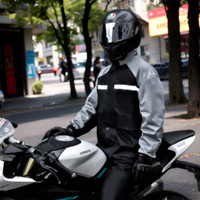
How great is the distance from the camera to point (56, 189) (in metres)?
2.52

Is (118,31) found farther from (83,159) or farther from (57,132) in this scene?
(83,159)

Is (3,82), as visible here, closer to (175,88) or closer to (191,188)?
(175,88)

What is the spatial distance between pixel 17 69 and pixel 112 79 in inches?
888

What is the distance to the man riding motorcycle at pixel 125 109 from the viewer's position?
2736mm

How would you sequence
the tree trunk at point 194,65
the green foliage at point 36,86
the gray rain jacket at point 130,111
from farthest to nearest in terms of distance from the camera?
1. the green foliage at point 36,86
2. the tree trunk at point 194,65
3. the gray rain jacket at point 130,111

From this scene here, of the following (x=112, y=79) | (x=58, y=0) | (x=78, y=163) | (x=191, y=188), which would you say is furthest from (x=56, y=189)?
(x=58, y=0)

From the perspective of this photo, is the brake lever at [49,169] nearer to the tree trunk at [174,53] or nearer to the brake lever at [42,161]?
the brake lever at [42,161]

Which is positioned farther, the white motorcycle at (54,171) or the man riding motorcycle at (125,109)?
the man riding motorcycle at (125,109)

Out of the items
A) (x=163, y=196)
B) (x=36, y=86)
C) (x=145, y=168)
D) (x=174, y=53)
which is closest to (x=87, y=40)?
(x=174, y=53)

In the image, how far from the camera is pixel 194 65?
9.95 metres

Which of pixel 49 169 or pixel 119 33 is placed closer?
pixel 49 169

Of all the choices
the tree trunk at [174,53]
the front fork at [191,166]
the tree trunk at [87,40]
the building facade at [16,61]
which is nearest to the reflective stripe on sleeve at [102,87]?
the front fork at [191,166]

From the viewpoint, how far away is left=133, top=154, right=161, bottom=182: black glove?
104 inches

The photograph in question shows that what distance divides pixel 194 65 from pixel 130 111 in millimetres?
7381
